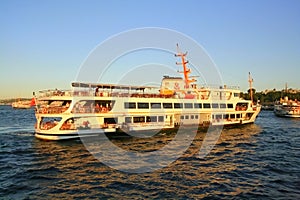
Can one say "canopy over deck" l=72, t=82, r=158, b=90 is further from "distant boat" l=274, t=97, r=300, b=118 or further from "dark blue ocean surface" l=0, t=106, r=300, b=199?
"distant boat" l=274, t=97, r=300, b=118

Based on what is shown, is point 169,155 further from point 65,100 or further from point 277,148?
point 65,100

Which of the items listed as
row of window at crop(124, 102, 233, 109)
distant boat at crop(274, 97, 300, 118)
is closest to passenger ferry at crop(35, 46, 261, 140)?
row of window at crop(124, 102, 233, 109)

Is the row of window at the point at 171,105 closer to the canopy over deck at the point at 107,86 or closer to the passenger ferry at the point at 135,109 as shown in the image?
the passenger ferry at the point at 135,109

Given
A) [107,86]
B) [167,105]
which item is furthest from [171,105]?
[107,86]

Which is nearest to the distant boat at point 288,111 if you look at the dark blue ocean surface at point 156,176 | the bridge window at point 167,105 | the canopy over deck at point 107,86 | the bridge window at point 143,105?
the bridge window at point 167,105

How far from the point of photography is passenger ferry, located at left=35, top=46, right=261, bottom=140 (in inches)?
1332

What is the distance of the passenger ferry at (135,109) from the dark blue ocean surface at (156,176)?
4.44 metres

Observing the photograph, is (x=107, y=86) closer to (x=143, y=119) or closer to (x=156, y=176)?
(x=143, y=119)

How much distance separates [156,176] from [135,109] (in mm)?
20011

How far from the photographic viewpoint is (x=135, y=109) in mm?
39094

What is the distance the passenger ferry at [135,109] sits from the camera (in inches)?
1332

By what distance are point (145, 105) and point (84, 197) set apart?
25267 mm

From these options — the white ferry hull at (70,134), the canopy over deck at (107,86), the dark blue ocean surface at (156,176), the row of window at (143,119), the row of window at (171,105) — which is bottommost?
the dark blue ocean surface at (156,176)

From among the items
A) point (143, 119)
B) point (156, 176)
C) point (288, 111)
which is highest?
point (143, 119)
